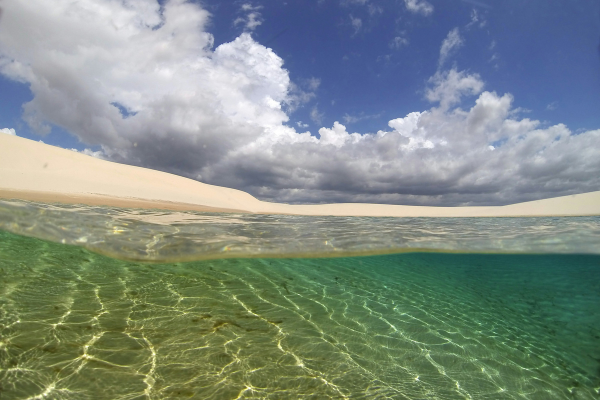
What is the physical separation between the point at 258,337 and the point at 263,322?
1.83 feet

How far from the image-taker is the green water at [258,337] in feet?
10.4

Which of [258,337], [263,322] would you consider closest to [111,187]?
[263,322]

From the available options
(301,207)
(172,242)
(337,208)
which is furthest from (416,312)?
(301,207)

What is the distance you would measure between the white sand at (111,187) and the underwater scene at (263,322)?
12.4 meters

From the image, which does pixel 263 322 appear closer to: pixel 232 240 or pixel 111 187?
pixel 232 240

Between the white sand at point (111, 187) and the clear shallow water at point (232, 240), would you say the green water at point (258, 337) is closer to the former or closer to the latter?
the clear shallow water at point (232, 240)

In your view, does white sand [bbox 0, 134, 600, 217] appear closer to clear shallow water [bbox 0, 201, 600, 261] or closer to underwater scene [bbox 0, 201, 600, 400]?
clear shallow water [bbox 0, 201, 600, 261]

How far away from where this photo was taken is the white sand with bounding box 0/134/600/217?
19.0 metres

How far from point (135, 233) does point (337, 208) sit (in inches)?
1223

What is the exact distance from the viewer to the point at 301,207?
3903 cm

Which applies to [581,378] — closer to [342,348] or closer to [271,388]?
[342,348]

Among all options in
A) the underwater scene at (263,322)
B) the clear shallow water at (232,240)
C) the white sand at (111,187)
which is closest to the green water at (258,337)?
the underwater scene at (263,322)

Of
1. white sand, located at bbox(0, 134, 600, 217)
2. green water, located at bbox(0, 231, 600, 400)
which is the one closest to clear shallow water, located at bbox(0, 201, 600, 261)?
green water, located at bbox(0, 231, 600, 400)

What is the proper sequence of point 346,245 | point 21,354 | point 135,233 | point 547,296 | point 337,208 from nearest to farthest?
point 21,354
point 135,233
point 346,245
point 547,296
point 337,208
